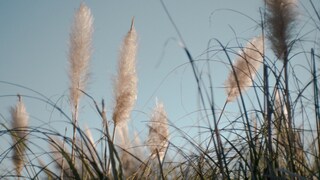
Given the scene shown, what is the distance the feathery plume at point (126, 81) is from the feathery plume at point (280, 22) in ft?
4.19

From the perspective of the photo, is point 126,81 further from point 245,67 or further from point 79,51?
point 245,67

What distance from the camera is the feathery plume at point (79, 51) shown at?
3.99 meters

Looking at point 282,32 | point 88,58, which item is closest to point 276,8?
point 282,32

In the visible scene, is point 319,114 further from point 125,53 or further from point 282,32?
point 125,53

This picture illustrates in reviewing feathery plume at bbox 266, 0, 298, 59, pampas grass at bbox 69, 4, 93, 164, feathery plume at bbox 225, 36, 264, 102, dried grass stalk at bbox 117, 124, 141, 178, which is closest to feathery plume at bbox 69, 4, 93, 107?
pampas grass at bbox 69, 4, 93, 164

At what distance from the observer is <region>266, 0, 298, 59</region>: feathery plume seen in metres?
3.48

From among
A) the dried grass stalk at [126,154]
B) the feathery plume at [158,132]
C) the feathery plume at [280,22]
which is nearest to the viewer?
the feathery plume at [280,22]

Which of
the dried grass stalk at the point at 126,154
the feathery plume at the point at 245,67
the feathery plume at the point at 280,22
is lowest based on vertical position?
the dried grass stalk at the point at 126,154

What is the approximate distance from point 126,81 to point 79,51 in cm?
52

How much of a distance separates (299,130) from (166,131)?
120 centimetres

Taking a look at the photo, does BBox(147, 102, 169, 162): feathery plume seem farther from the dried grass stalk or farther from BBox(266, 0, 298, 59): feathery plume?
BBox(266, 0, 298, 59): feathery plume

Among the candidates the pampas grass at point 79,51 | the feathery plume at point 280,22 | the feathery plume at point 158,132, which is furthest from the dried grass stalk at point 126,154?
the feathery plume at point 280,22

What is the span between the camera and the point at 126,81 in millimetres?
4062

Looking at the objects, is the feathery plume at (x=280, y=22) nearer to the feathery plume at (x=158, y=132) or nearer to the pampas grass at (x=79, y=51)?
the feathery plume at (x=158, y=132)
